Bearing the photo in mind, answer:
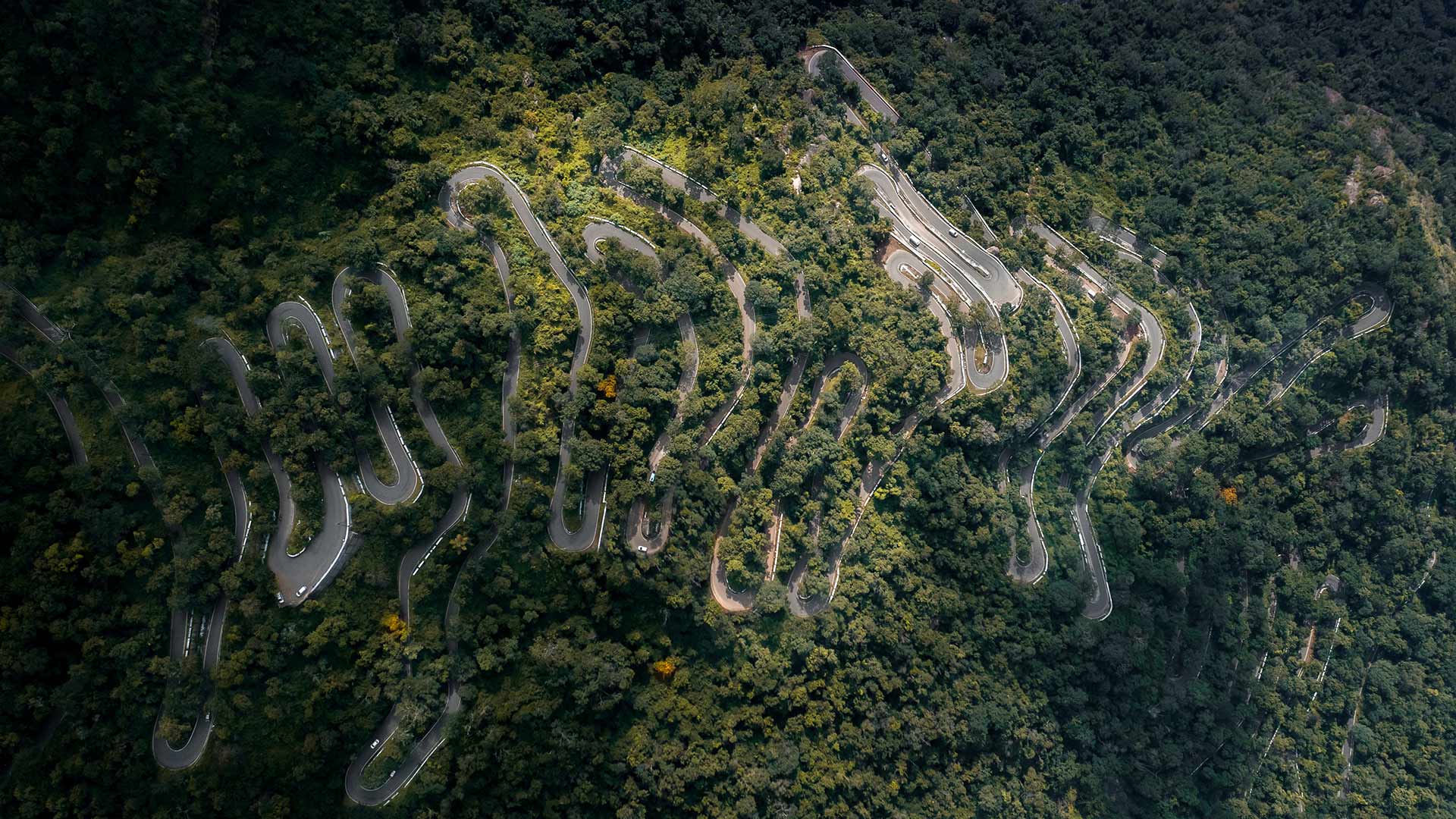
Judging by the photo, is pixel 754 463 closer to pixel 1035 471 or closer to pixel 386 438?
pixel 1035 471

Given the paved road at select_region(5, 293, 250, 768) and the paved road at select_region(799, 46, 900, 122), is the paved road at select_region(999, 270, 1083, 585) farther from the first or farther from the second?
the paved road at select_region(5, 293, 250, 768)

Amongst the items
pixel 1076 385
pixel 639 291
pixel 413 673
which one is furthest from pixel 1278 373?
pixel 413 673

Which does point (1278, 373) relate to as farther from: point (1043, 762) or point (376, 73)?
point (376, 73)

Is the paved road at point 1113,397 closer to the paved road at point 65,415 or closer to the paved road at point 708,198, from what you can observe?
the paved road at point 708,198

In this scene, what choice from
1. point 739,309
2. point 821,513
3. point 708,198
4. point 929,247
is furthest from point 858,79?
point 821,513

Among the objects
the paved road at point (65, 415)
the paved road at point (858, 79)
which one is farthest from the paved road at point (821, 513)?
the paved road at point (65, 415)

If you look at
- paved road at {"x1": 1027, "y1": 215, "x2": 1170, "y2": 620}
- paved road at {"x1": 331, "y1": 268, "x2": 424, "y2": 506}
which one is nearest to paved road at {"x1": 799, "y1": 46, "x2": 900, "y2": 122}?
paved road at {"x1": 1027, "y1": 215, "x2": 1170, "y2": 620}
